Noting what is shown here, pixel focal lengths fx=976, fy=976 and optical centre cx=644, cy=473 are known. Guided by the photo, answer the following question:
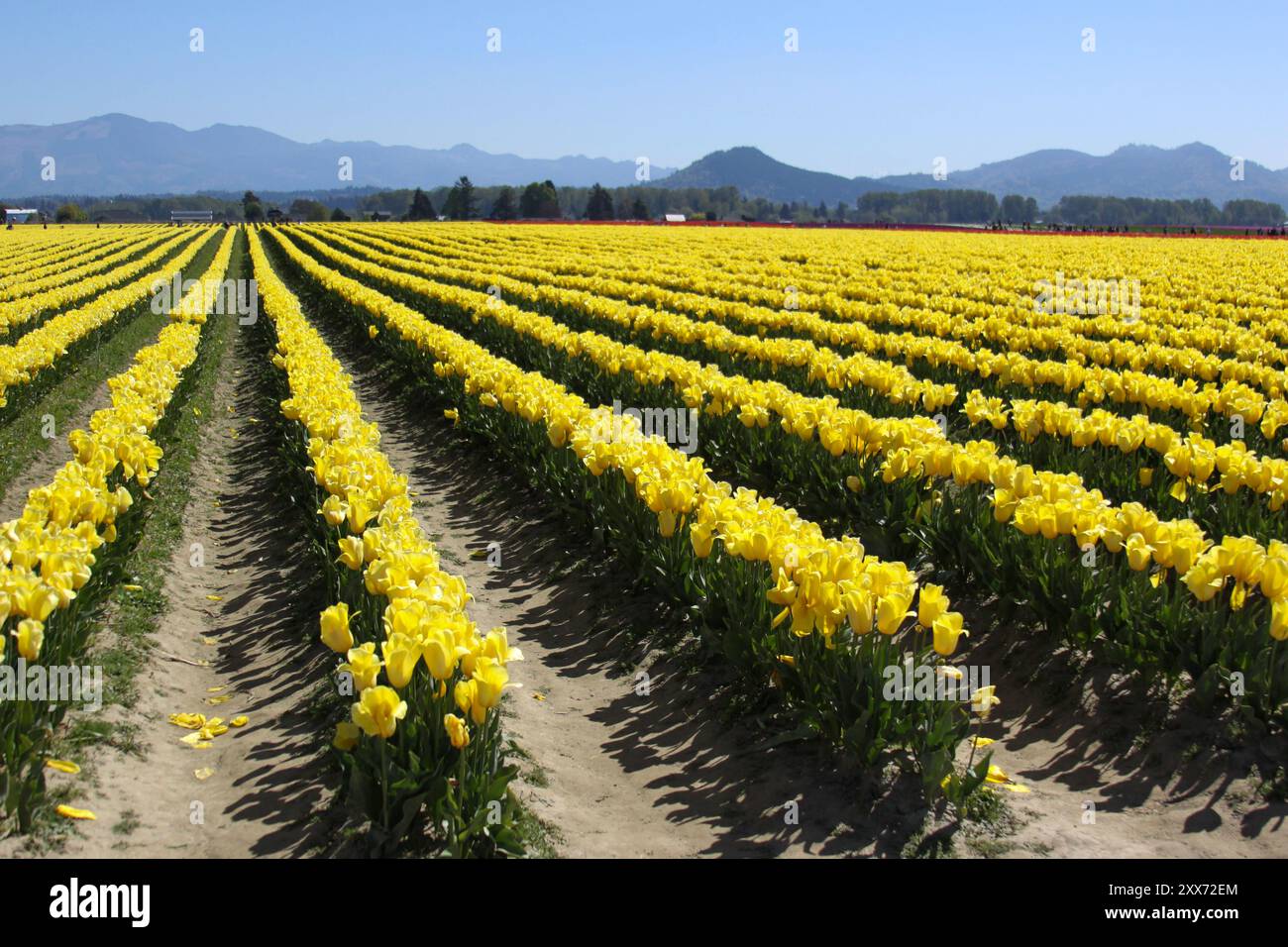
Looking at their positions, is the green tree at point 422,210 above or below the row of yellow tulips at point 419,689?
above

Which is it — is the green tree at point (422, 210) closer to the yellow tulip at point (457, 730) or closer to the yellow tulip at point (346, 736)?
the yellow tulip at point (346, 736)

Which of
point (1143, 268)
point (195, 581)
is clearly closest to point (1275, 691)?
point (195, 581)

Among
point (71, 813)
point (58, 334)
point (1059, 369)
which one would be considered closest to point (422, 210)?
point (58, 334)

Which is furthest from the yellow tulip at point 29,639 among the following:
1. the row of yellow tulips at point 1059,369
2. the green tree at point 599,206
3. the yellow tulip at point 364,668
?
the green tree at point 599,206

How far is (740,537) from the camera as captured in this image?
502 centimetres

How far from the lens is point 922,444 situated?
689 centimetres

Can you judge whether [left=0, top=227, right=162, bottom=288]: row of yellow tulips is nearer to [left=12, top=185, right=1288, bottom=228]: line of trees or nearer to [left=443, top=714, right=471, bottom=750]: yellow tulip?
[left=443, top=714, right=471, bottom=750]: yellow tulip

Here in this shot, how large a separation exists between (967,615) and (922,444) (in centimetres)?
128

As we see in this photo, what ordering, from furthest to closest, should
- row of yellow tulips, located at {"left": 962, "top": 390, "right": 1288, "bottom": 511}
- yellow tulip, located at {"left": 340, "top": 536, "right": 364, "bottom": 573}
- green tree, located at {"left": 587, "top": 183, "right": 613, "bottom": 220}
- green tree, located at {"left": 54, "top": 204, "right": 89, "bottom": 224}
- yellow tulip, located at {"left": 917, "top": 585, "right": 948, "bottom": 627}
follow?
green tree, located at {"left": 54, "top": 204, "right": 89, "bottom": 224}, green tree, located at {"left": 587, "top": 183, "right": 613, "bottom": 220}, row of yellow tulips, located at {"left": 962, "top": 390, "right": 1288, "bottom": 511}, yellow tulip, located at {"left": 340, "top": 536, "right": 364, "bottom": 573}, yellow tulip, located at {"left": 917, "top": 585, "right": 948, "bottom": 627}

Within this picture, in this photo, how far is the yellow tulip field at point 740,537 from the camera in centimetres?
415

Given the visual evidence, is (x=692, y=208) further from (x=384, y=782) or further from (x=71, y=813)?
(x=384, y=782)

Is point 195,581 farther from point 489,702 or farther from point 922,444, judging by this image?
point 922,444

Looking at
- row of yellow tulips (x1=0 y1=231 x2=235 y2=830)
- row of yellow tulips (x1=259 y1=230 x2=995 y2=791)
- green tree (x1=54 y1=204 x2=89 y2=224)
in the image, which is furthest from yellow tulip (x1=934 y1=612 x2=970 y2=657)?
green tree (x1=54 y1=204 x2=89 y2=224)

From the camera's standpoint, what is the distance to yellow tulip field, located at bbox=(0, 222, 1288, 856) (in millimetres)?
4152
